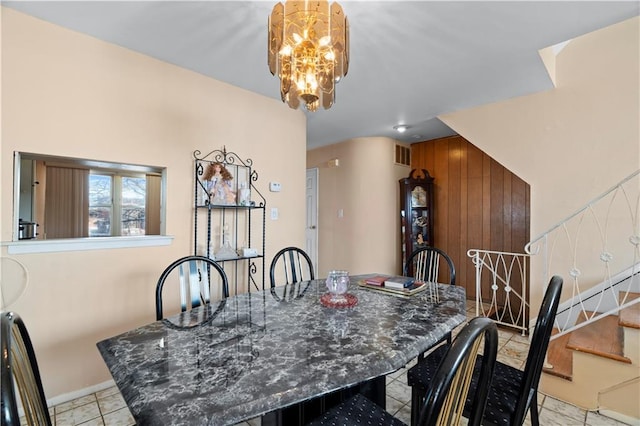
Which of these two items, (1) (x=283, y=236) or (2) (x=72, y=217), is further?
(1) (x=283, y=236)

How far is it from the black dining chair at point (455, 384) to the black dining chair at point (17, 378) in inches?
31.5

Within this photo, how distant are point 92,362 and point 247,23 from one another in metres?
2.48

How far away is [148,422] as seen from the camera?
68 cm

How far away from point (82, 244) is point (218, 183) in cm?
104

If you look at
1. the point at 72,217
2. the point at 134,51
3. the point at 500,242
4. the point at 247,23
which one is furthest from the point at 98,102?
the point at 500,242

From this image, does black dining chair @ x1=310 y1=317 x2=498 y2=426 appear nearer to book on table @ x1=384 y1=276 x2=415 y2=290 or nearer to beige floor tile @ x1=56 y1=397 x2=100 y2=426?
book on table @ x1=384 y1=276 x2=415 y2=290

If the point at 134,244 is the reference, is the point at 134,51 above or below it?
above

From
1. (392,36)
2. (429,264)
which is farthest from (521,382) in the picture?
(392,36)

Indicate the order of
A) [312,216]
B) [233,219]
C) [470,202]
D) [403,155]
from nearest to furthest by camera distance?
[233,219] → [470,202] → [403,155] → [312,216]

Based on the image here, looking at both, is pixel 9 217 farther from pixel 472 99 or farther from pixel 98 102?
pixel 472 99

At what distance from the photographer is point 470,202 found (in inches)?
163

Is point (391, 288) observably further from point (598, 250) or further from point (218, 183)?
point (598, 250)

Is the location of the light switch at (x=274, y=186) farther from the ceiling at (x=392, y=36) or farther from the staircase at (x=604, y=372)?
the staircase at (x=604, y=372)

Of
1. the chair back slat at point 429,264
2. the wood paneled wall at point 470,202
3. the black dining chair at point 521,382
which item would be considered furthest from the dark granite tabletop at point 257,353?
the wood paneled wall at point 470,202
